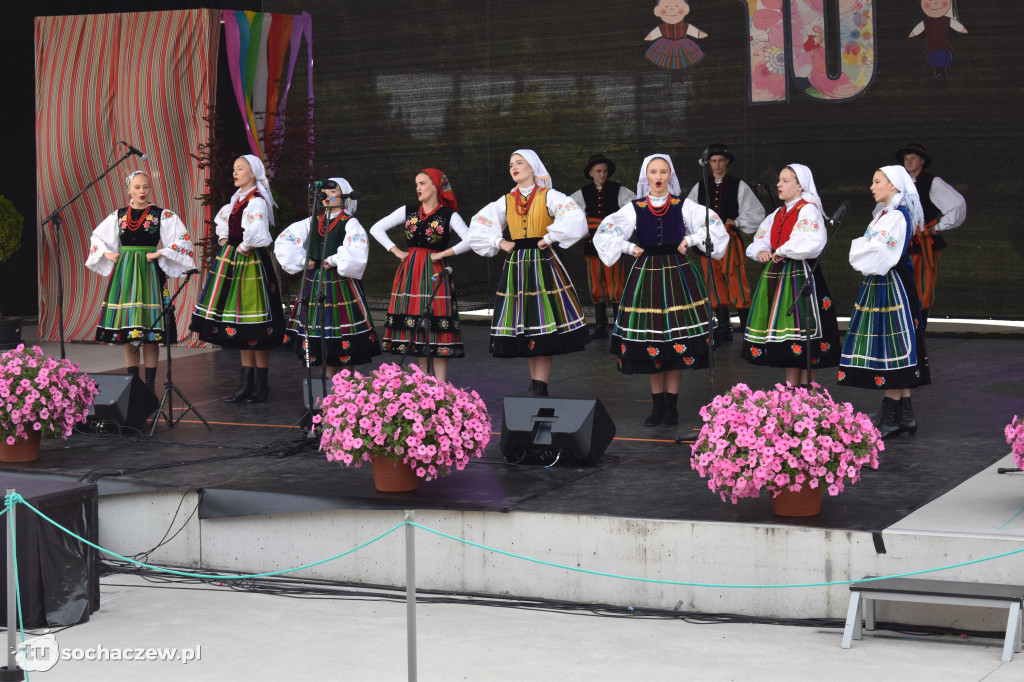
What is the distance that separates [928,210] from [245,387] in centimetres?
426

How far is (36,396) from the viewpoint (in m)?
6.28

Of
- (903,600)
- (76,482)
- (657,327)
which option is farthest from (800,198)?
(76,482)

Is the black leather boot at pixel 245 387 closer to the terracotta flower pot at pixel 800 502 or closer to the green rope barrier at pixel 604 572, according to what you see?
the green rope barrier at pixel 604 572

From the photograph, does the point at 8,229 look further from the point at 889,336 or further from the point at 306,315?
the point at 889,336

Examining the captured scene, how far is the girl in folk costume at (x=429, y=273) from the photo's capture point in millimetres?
7328

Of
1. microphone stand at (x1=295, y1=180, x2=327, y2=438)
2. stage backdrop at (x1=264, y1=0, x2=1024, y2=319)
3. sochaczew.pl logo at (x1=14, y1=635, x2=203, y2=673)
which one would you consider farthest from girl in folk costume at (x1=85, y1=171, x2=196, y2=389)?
stage backdrop at (x1=264, y1=0, x2=1024, y2=319)

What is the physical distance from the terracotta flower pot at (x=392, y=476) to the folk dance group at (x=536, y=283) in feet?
3.53

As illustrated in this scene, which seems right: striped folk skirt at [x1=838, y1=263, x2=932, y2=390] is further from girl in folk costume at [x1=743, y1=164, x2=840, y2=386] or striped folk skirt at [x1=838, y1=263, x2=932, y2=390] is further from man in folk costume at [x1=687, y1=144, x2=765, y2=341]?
man in folk costume at [x1=687, y1=144, x2=765, y2=341]

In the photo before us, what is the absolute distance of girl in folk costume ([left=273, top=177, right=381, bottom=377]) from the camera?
7.23 meters

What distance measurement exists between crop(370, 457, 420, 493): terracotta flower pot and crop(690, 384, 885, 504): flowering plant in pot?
1.21 m

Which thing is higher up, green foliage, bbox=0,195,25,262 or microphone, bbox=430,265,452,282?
green foliage, bbox=0,195,25,262

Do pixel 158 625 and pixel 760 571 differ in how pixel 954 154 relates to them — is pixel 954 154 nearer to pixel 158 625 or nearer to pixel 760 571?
pixel 760 571

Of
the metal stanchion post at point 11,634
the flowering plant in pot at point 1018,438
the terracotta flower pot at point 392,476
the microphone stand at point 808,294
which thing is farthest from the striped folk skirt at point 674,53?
the metal stanchion post at point 11,634

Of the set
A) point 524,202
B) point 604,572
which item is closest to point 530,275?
point 524,202
